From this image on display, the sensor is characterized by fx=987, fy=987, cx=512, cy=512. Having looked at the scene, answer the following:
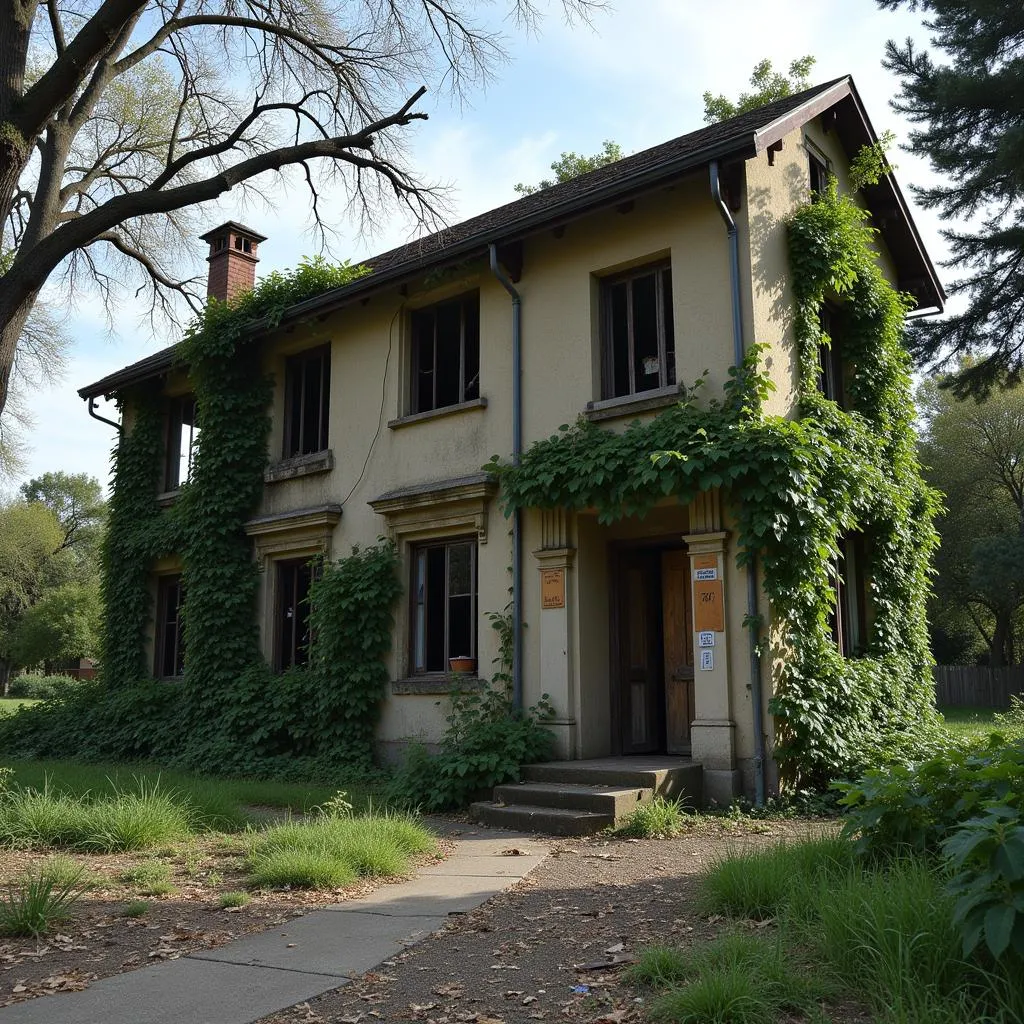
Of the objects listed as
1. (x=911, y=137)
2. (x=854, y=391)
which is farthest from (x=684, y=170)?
(x=911, y=137)

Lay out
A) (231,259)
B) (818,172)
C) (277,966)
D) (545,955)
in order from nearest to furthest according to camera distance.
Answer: (277,966)
(545,955)
(818,172)
(231,259)

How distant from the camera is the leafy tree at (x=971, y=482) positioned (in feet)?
119

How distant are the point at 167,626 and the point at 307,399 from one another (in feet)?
15.9

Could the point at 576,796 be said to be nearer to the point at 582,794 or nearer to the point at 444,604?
the point at 582,794

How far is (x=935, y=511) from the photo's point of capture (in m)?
13.1

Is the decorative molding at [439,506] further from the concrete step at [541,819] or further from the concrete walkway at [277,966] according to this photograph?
the concrete walkway at [277,966]

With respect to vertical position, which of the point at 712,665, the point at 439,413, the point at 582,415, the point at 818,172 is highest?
the point at 818,172

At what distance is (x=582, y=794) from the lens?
876 centimetres

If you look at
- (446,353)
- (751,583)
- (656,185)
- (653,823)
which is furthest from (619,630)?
(656,185)

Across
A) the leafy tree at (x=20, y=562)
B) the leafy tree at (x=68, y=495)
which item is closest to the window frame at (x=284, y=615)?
the leafy tree at (x=20, y=562)

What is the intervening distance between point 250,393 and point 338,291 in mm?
2749

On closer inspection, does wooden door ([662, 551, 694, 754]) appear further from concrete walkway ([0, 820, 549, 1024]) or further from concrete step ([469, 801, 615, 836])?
concrete walkway ([0, 820, 549, 1024])

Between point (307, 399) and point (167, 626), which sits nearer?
point (307, 399)

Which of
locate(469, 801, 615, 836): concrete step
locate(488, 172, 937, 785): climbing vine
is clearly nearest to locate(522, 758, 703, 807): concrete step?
locate(469, 801, 615, 836): concrete step
